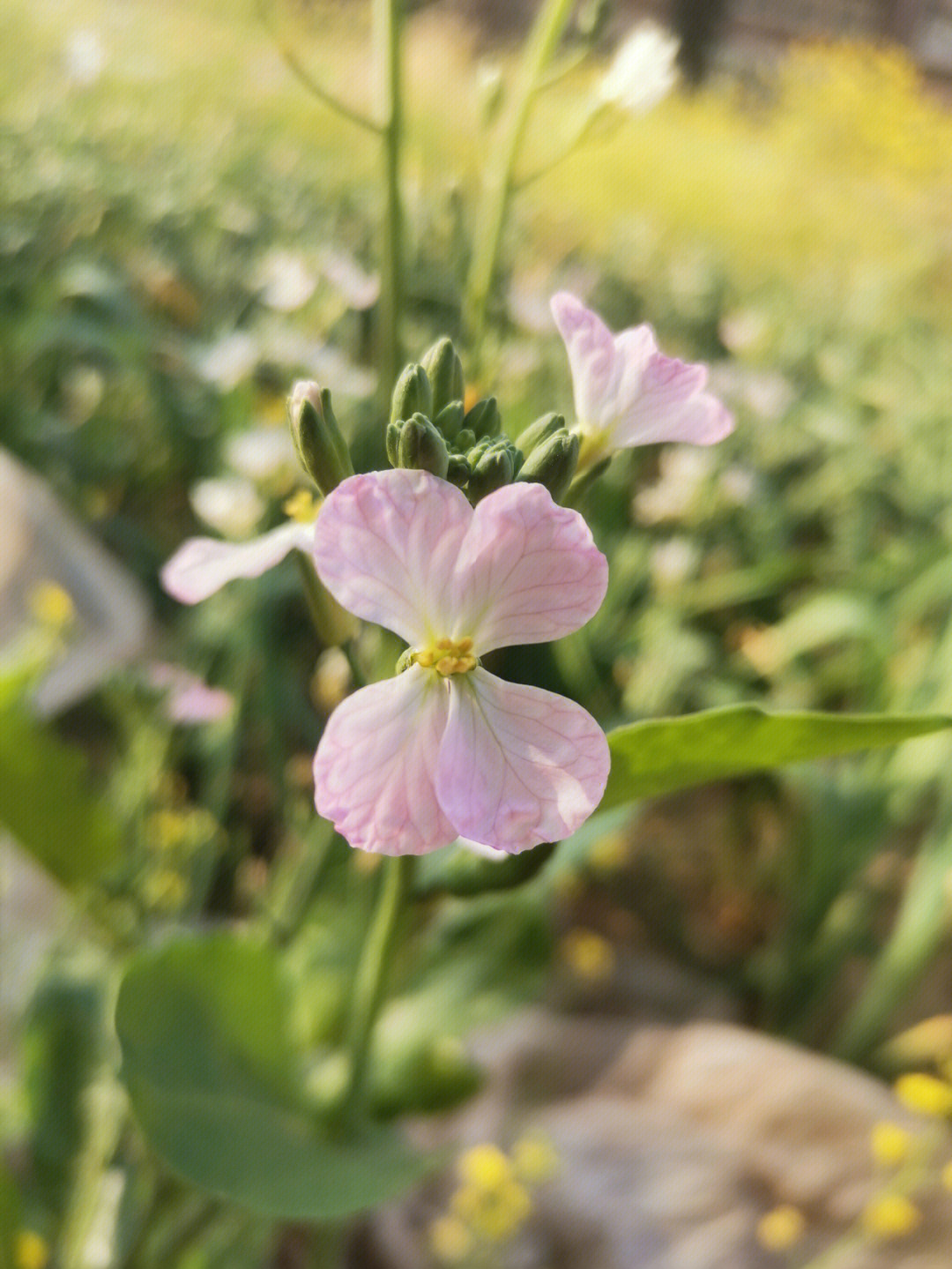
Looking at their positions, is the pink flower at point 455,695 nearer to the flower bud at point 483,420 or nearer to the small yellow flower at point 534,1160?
the flower bud at point 483,420

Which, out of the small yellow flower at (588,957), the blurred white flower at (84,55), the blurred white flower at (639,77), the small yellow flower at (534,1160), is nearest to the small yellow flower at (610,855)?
the small yellow flower at (588,957)

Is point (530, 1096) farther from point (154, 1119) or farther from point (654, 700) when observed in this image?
point (154, 1119)

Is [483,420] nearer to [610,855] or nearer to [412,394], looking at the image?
[412,394]

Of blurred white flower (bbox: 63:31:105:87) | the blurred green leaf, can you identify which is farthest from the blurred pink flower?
blurred white flower (bbox: 63:31:105:87)

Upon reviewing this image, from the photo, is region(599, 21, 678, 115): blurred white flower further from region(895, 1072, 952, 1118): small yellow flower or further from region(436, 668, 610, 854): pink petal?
region(895, 1072, 952, 1118): small yellow flower

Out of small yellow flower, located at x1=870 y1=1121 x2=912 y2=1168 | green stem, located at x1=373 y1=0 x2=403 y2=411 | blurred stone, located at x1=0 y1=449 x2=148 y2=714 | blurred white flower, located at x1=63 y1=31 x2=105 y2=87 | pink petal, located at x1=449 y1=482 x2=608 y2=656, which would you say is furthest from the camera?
blurred white flower, located at x1=63 y1=31 x2=105 y2=87

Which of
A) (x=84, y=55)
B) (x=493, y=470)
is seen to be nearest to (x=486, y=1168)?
(x=493, y=470)
